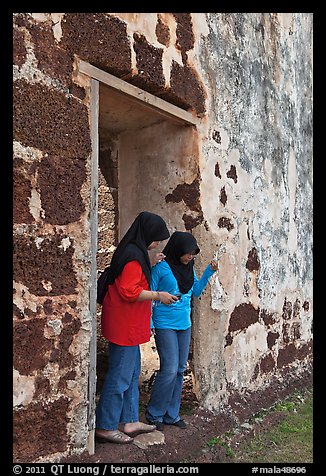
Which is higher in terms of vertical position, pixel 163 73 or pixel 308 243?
pixel 163 73

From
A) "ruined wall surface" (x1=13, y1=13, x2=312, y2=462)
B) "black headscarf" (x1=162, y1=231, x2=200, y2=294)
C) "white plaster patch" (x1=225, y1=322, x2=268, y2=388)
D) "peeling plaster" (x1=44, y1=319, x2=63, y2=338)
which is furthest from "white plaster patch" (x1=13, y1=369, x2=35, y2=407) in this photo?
"white plaster patch" (x1=225, y1=322, x2=268, y2=388)

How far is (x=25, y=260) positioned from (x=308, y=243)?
13.9 ft

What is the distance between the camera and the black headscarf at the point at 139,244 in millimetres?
3227

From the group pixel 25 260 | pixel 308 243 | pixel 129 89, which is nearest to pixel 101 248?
pixel 129 89

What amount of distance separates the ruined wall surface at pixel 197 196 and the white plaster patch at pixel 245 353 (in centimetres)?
2

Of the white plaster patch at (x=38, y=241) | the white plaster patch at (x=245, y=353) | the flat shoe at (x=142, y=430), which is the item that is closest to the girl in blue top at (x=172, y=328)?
the flat shoe at (x=142, y=430)

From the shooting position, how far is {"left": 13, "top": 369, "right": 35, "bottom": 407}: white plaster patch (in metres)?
2.66

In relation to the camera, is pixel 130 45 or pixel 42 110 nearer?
pixel 42 110

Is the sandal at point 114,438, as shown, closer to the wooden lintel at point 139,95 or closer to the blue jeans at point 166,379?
the blue jeans at point 166,379

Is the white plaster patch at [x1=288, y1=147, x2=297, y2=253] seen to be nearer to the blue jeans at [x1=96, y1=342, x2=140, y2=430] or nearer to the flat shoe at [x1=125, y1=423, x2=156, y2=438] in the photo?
the flat shoe at [x1=125, y1=423, x2=156, y2=438]

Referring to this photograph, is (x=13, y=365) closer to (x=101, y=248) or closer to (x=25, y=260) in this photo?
(x=25, y=260)

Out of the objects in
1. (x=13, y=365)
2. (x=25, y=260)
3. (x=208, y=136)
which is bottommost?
(x=13, y=365)

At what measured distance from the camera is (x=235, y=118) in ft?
15.3

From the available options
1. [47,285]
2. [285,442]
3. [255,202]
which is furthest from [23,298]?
[255,202]
